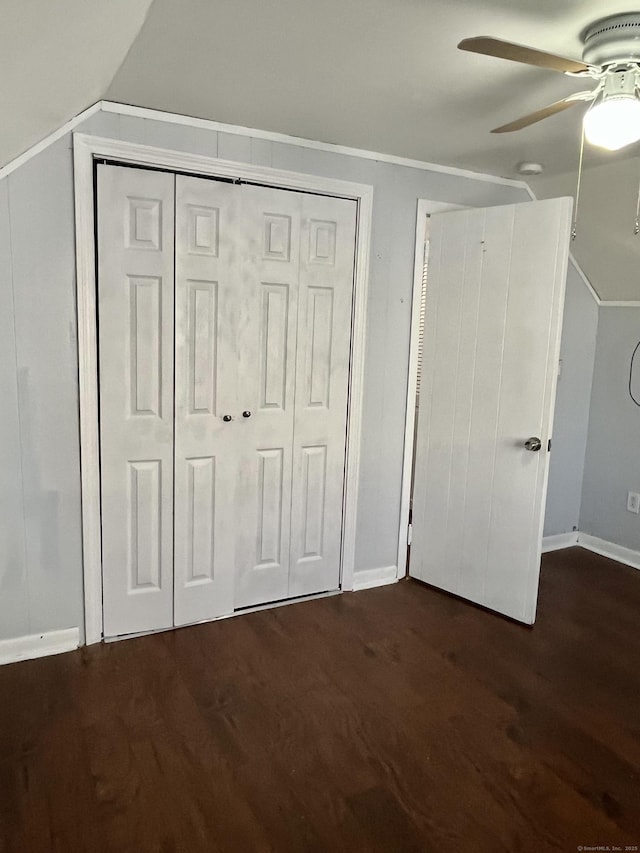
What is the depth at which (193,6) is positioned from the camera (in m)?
1.66

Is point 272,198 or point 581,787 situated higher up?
point 272,198

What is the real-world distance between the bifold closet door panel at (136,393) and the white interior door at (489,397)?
4.60ft

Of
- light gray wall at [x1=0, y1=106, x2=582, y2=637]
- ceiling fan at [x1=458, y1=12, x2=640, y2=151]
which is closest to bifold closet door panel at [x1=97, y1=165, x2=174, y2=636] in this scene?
light gray wall at [x1=0, y1=106, x2=582, y2=637]

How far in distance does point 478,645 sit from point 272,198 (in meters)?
2.25

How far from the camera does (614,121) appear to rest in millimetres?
1705

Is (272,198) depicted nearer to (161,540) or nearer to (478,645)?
(161,540)

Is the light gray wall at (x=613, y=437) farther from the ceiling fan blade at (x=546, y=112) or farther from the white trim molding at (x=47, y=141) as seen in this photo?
the white trim molding at (x=47, y=141)

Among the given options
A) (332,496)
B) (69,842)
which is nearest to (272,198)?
(332,496)

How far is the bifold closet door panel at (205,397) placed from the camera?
2.69m

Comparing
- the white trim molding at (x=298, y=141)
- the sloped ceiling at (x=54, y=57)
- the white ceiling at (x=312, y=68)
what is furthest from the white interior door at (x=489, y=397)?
the sloped ceiling at (x=54, y=57)

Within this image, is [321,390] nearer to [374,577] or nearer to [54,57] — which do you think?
[374,577]

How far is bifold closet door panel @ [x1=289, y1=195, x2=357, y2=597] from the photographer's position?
3008mm

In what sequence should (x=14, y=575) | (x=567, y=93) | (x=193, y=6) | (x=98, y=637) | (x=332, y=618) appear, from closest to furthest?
(x=193, y=6)
(x=567, y=93)
(x=14, y=575)
(x=98, y=637)
(x=332, y=618)

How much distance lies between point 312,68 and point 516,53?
79 cm
